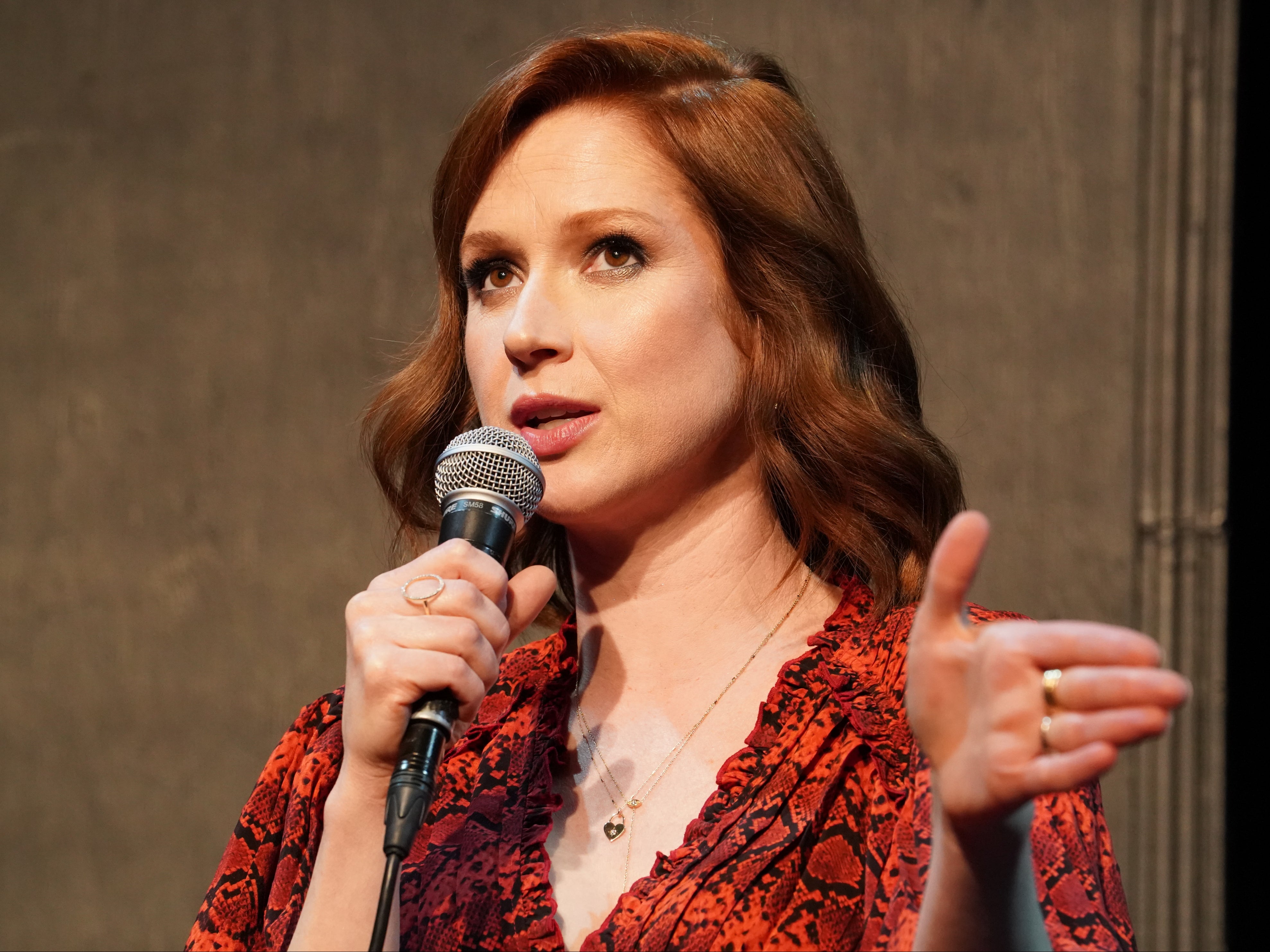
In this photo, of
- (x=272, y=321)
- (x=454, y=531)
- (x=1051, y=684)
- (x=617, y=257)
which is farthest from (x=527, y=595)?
(x=272, y=321)

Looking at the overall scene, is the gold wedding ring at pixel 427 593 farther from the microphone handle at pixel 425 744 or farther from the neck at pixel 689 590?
the neck at pixel 689 590

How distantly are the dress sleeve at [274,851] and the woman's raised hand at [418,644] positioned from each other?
0.31 metres

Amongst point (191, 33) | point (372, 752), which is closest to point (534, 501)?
point (372, 752)

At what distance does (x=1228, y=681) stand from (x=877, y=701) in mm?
964

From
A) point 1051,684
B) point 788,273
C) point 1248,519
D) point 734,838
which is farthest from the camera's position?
point 1248,519

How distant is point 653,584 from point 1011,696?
81 cm

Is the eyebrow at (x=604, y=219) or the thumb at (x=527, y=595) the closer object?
the thumb at (x=527, y=595)

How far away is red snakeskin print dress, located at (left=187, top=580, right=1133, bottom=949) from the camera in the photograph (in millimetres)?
1191

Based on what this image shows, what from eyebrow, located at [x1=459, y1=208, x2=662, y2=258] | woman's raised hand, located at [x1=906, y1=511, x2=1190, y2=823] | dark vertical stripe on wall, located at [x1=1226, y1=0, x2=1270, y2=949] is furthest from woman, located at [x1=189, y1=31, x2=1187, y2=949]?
dark vertical stripe on wall, located at [x1=1226, y1=0, x2=1270, y2=949]

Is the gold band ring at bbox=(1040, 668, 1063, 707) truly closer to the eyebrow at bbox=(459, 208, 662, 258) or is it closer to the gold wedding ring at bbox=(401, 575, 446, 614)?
the gold wedding ring at bbox=(401, 575, 446, 614)

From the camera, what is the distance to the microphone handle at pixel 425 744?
983 millimetres

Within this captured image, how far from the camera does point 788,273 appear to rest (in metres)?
1.64

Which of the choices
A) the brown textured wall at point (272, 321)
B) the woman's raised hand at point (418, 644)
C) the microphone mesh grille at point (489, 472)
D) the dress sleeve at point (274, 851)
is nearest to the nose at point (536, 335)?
the microphone mesh grille at point (489, 472)

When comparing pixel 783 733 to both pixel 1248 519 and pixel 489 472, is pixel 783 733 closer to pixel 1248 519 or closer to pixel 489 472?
pixel 489 472
